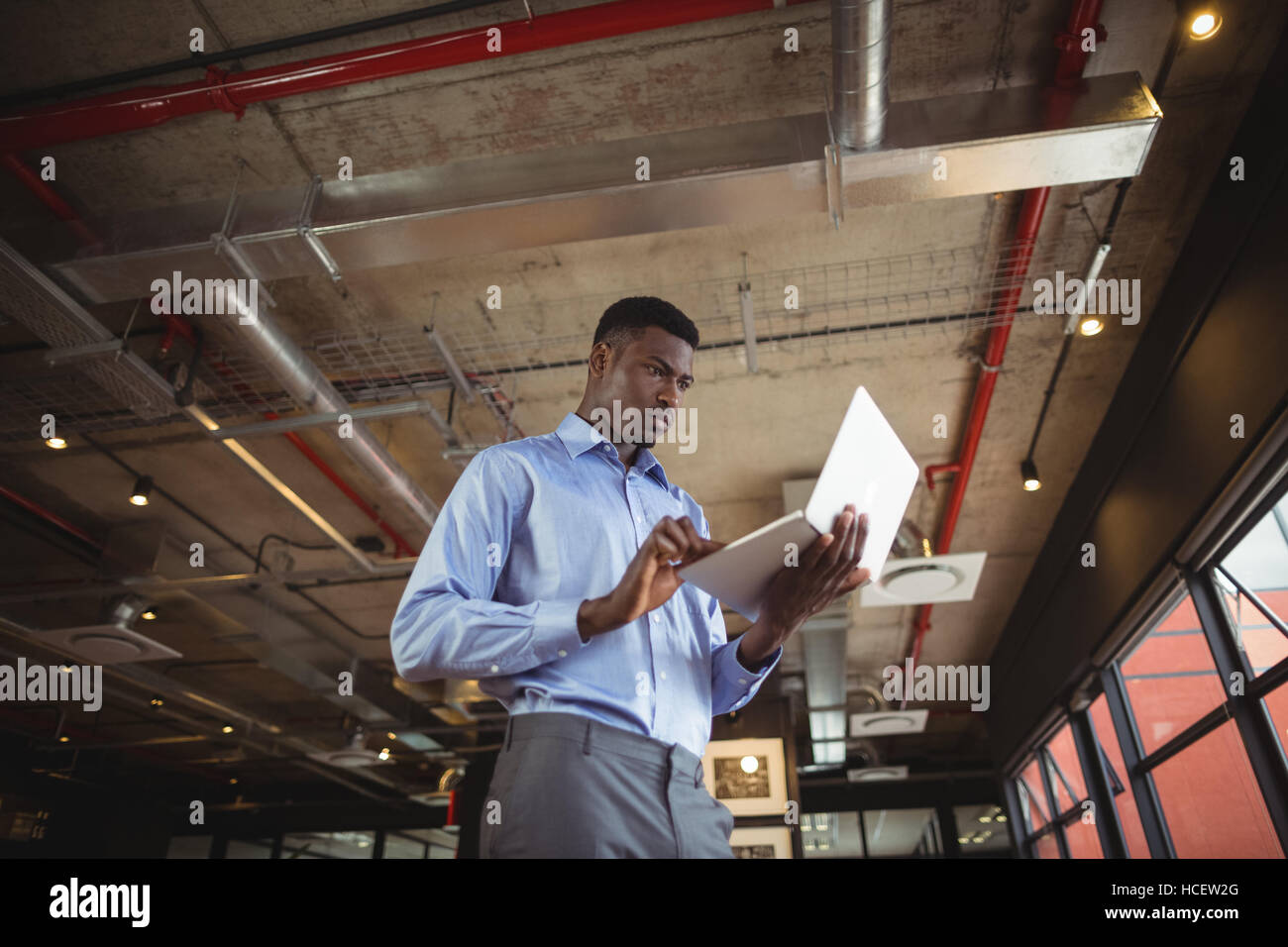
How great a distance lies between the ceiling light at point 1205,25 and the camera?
235 centimetres

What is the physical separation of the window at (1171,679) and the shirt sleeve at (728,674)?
10.0ft

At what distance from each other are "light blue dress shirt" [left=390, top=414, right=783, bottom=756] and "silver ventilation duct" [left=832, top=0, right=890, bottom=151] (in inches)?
55.1

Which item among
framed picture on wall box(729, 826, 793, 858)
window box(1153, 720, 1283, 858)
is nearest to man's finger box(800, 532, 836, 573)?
window box(1153, 720, 1283, 858)

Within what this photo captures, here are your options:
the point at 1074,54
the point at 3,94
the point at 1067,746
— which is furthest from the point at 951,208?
the point at 1067,746

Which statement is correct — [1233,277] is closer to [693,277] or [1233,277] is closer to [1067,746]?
[693,277]

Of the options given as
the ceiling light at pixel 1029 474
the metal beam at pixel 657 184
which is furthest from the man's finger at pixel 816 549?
the ceiling light at pixel 1029 474

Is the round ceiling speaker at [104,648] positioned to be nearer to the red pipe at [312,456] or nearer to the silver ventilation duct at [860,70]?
the red pipe at [312,456]

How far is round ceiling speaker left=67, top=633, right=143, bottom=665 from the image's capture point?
475 cm

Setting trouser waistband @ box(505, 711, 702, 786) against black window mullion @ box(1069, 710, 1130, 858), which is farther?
black window mullion @ box(1069, 710, 1130, 858)

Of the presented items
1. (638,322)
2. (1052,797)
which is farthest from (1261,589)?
(1052,797)

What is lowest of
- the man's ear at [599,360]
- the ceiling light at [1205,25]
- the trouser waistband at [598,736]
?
the trouser waistband at [598,736]

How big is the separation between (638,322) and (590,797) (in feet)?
2.46

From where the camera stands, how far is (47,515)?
15.7 ft

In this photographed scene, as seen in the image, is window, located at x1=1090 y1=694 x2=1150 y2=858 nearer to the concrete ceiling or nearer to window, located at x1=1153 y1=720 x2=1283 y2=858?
window, located at x1=1153 y1=720 x2=1283 y2=858
